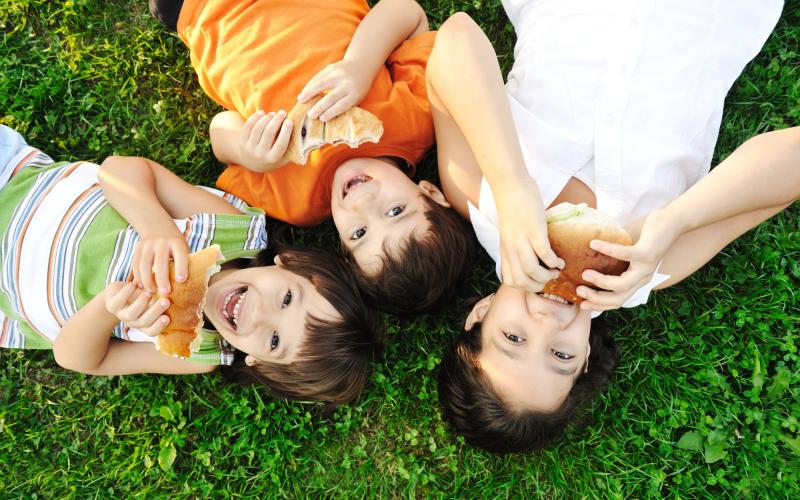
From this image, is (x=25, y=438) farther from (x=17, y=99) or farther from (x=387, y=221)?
(x=387, y=221)

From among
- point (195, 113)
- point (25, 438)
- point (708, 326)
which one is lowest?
point (25, 438)

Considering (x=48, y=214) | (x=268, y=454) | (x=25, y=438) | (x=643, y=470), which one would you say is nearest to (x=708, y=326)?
(x=643, y=470)

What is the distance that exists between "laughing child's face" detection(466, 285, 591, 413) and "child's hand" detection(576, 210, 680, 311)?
13 cm

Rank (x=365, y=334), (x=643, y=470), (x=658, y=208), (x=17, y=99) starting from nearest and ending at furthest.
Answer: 1. (x=658, y=208)
2. (x=365, y=334)
3. (x=643, y=470)
4. (x=17, y=99)

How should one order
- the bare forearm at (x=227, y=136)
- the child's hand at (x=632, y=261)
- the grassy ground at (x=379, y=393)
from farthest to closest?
1. the grassy ground at (x=379, y=393)
2. the bare forearm at (x=227, y=136)
3. the child's hand at (x=632, y=261)

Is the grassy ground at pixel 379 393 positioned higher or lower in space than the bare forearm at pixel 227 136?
lower

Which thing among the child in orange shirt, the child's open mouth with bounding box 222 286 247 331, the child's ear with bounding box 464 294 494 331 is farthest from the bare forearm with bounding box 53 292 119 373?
the child's ear with bounding box 464 294 494 331

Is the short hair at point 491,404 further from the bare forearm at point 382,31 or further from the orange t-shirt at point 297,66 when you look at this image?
the bare forearm at point 382,31

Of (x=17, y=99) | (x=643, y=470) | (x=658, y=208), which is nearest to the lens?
(x=658, y=208)

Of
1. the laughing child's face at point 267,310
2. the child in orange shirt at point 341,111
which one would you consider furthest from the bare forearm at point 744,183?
the laughing child's face at point 267,310

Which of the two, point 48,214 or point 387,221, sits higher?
point 387,221

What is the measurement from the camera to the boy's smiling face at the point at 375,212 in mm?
2598

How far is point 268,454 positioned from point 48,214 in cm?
173

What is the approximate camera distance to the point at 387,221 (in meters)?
2.60
